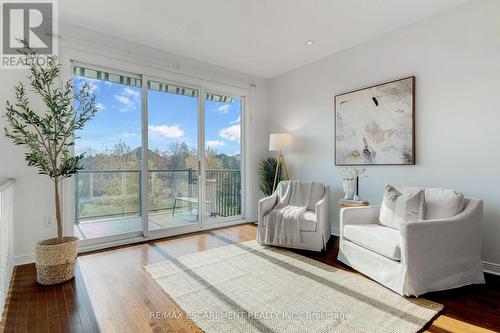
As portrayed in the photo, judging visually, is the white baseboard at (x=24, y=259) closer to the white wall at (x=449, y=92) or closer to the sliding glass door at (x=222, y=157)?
the sliding glass door at (x=222, y=157)

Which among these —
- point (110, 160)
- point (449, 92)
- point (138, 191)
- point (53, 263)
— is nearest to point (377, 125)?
point (449, 92)

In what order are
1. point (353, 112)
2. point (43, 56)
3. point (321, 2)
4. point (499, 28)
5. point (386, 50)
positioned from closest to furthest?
Result: point (499, 28)
point (321, 2)
point (43, 56)
point (386, 50)
point (353, 112)

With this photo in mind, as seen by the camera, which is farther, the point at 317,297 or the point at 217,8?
the point at 217,8

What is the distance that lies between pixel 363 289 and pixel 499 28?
2.75 meters

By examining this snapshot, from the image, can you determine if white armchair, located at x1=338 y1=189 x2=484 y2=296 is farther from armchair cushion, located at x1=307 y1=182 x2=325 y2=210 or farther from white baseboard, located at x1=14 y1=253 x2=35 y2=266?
white baseboard, located at x1=14 y1=253 x2=35 y2=266

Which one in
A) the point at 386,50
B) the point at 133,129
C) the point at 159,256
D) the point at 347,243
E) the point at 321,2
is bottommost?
the point at 159,256

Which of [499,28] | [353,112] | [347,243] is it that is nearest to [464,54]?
[499,28]

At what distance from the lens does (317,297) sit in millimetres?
2064

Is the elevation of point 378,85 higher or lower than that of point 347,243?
higher

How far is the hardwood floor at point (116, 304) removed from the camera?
1.72 metres

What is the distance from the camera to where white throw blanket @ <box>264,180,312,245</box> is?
3096 mm

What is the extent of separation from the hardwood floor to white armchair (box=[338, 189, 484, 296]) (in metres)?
0.14

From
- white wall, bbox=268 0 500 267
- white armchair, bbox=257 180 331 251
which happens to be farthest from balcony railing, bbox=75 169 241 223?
white wall, bbox=268 0 500 267

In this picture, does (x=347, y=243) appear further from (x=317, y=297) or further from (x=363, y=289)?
(x=317, y=297)
